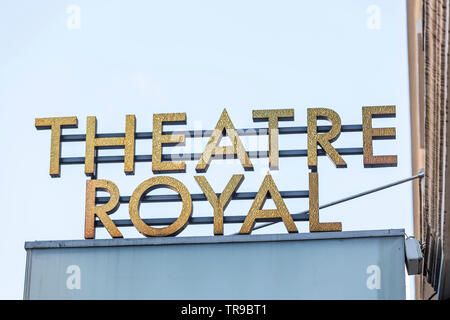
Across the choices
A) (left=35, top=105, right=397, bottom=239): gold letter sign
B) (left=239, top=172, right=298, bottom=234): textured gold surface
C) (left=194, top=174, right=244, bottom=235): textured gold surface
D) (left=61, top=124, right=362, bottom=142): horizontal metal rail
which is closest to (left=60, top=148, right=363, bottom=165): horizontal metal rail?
(left=35, top=105, right=397, bottom=239): gold letter sign

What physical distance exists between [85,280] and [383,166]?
535 cm

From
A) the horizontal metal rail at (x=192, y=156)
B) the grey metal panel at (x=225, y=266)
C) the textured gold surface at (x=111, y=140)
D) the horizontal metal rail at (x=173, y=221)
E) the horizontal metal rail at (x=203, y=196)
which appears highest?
the textured gold surface at (x=111, y=140)

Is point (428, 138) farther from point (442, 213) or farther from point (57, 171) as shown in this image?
point (57, 171)

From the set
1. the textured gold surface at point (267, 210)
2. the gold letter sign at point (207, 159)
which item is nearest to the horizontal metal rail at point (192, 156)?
the gold letter sign at point (207, 159)

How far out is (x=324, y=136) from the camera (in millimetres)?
18188

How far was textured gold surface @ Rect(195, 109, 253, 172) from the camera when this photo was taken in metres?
18.3

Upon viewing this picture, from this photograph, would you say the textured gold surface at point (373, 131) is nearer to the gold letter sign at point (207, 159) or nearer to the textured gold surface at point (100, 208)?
the gold letter sign at point (207, 159)

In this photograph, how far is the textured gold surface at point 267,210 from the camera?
55.4ft

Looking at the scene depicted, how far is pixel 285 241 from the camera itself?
1602 cm

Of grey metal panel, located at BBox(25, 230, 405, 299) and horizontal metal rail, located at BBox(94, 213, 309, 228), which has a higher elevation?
horizontal metal rail, located at BBox(94, 213, 309, 228)

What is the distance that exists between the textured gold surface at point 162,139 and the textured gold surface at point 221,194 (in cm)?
82

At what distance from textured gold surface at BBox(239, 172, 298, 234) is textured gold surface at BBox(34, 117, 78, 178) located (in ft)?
11.7

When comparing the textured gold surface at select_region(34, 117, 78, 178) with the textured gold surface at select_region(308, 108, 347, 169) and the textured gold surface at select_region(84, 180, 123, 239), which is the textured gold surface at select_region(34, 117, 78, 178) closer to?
the textured gold surface at select_region(84, 180, 123, 239)
